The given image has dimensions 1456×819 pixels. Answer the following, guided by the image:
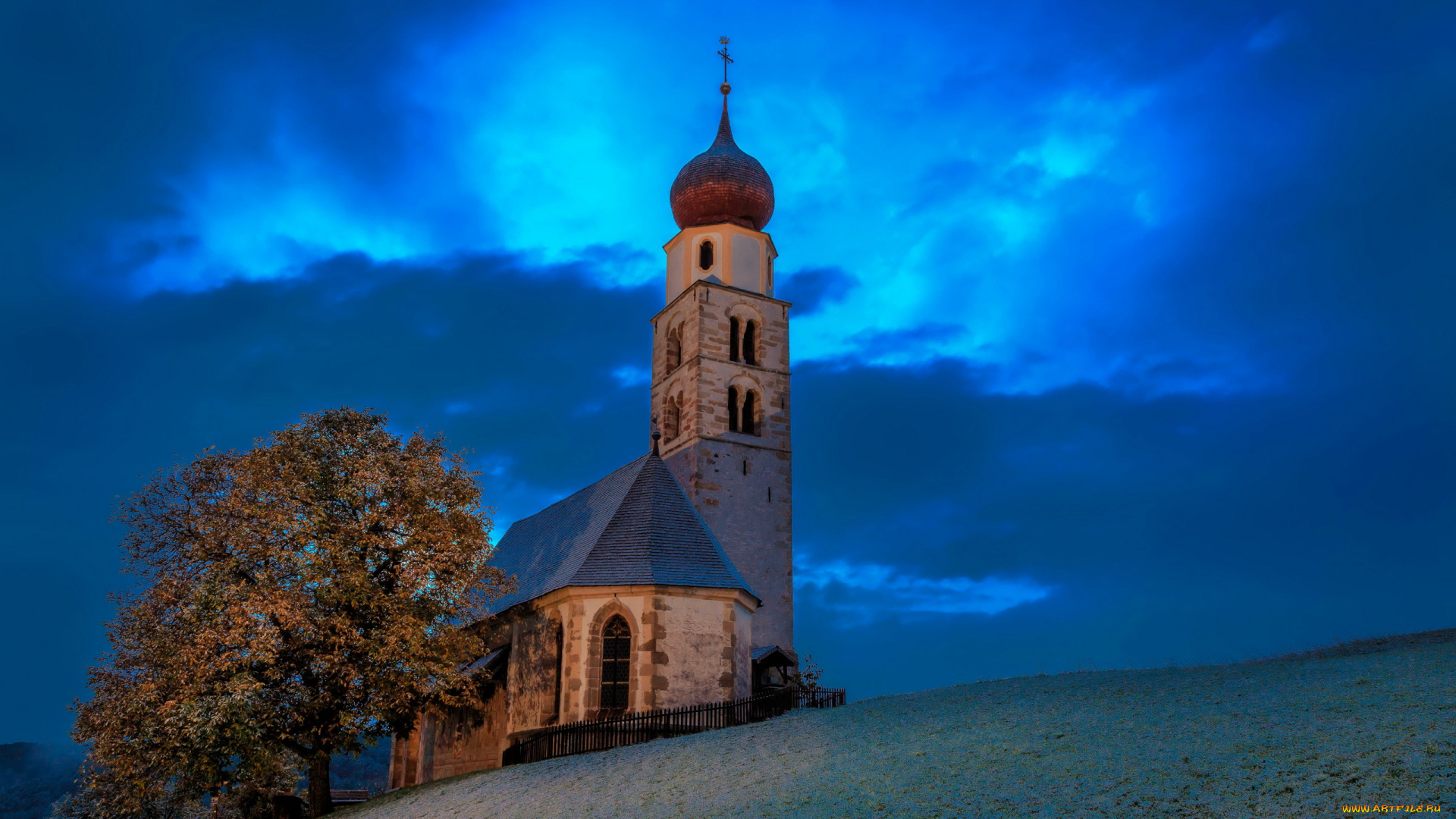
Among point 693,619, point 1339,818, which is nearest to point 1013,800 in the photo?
point 1339,818

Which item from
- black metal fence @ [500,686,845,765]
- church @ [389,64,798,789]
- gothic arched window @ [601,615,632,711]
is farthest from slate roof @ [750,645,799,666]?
gothic arched window @ [601,615,632,711]

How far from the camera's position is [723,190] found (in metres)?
50.6

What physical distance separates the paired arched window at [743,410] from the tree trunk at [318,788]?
75.6 ft

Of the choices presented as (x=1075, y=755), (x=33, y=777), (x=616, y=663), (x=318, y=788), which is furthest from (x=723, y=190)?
(x=33, y=777)

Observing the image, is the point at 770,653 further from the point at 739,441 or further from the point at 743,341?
the point at 743,341

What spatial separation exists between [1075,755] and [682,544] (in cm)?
1718

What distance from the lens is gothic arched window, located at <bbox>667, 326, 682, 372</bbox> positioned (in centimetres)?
5081

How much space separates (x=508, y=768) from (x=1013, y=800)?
55.9 feet

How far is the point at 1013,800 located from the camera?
618 inches

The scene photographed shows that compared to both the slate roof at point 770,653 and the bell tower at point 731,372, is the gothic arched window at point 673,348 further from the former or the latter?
the slate roof at point 770,653

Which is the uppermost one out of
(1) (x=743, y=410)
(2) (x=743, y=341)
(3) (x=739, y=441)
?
(2) (x=743, y=341)

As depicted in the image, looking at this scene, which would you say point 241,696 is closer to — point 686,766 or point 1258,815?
point 686,766

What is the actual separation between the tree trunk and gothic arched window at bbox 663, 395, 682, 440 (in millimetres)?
22896

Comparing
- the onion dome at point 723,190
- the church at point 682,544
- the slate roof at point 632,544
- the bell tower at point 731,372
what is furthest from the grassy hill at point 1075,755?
the onion dome at point 723,190
